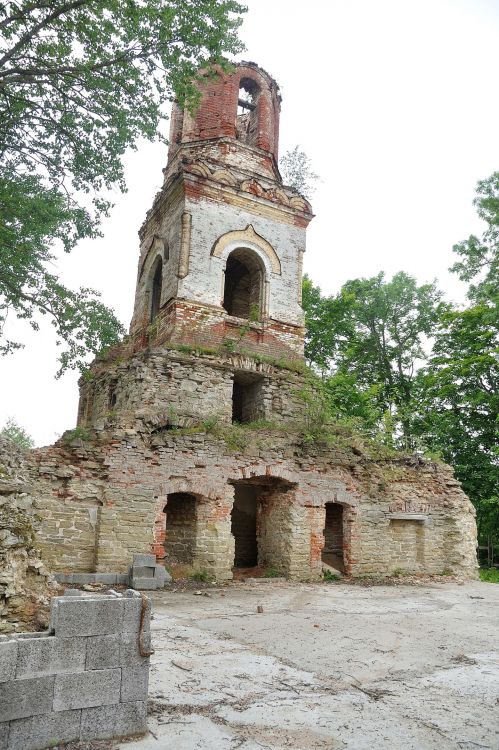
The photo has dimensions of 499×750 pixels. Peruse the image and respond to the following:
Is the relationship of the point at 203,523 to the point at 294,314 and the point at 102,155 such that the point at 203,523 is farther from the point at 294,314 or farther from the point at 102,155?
the point at 102,155

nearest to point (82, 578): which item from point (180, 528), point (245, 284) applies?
point (180, 528)

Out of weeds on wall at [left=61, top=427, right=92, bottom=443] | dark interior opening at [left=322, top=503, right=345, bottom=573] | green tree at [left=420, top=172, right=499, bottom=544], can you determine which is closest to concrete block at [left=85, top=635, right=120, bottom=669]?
weeds on wall at [left=61, top=427, right=92, bottom=443]

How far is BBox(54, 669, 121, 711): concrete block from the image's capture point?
11.1 ft

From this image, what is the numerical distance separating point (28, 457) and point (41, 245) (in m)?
5.97

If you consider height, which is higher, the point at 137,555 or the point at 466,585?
the point at 137,555

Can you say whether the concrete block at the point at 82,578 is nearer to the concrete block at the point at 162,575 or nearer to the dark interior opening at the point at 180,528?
the concrete block at the point at 162,575

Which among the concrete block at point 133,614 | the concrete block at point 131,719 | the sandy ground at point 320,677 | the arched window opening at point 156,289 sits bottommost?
the sandy ground at point 320,677

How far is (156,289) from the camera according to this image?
55.7ft

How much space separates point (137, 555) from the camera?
10406 millimetres

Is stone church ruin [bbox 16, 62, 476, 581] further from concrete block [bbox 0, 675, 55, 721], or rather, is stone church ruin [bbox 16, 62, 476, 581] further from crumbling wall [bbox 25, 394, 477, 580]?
concrete block [bbox 0, 675, 55, 721]

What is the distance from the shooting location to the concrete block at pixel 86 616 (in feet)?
11.5

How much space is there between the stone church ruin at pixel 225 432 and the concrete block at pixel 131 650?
23.3 feet

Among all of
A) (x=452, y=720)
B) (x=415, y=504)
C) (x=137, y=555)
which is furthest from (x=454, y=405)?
(x=452, y=720)

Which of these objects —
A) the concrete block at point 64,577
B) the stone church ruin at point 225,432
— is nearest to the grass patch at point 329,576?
the stone church ruin at point 225,432
